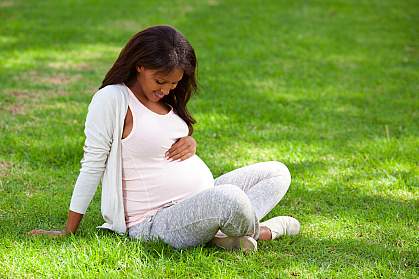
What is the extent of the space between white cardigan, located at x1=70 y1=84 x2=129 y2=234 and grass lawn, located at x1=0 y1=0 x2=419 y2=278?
0.21 m

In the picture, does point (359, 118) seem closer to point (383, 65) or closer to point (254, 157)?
point (254, 157)

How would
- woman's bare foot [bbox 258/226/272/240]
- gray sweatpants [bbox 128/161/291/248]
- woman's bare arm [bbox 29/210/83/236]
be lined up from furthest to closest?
woman's bare foot [bbox 258/226/272/240] < woman's bare arm [bbox 29/210/83/236] < gray sweatpants [bbox 128/161/291/248]

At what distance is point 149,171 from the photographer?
12.9ft

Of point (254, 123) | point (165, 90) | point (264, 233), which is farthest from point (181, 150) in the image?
point (254, 123)

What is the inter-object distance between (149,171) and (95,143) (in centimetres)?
32

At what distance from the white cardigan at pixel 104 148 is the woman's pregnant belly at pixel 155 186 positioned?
70 mm

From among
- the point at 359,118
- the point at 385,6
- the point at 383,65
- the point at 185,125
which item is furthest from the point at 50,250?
the point at 385,6

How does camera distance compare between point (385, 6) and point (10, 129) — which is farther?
point (385, 6)

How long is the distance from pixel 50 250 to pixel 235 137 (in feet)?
9.03

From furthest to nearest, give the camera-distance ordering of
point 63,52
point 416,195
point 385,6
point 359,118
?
point 385,6, point 63,52, point 359,118, point 416,195

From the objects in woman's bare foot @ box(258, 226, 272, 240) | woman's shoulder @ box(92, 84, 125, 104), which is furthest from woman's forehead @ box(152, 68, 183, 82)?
woman's bare foot @ box(258, 226, 272, 240)

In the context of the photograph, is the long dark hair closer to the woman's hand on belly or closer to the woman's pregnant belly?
the woman's hand on belly

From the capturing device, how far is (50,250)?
3727 mm

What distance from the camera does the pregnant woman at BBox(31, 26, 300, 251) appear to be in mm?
3750
